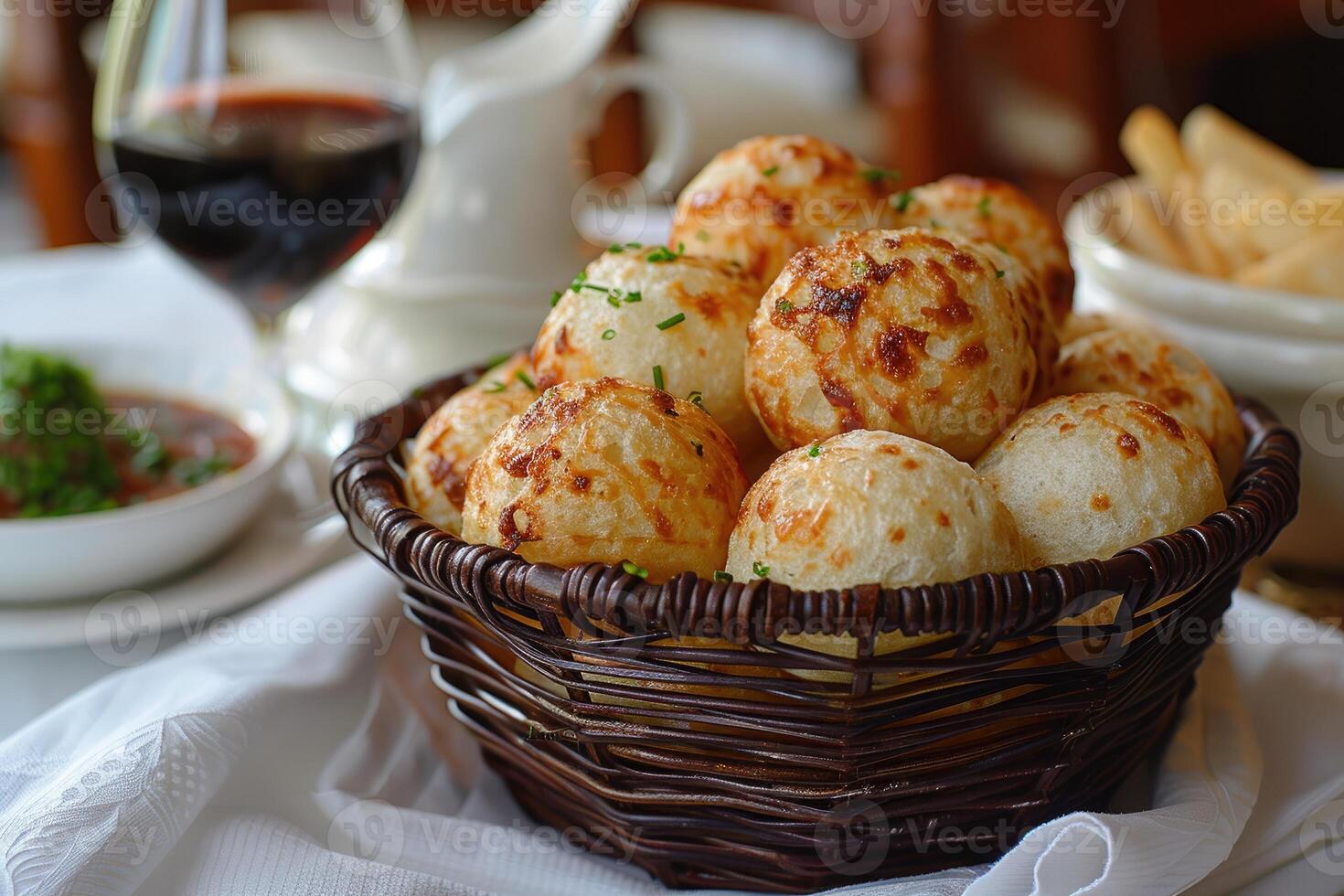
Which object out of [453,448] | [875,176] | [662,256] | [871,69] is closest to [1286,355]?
[875,176]

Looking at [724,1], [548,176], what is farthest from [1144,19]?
[548,176]

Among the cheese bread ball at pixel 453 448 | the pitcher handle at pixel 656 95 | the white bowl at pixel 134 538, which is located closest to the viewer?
the cheese bread ball at pixel 453 448

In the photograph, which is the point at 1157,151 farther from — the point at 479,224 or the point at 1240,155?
the point at 479,224

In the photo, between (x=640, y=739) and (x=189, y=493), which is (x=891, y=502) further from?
(x=189, y=493)

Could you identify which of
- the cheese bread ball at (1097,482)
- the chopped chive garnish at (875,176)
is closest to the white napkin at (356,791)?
the cheese bread ball at (1097,482)

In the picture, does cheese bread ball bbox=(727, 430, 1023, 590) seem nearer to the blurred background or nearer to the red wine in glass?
the red wine in glass

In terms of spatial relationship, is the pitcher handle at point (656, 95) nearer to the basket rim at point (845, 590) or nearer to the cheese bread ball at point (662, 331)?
the cheese bread ball at point (662, 331)
